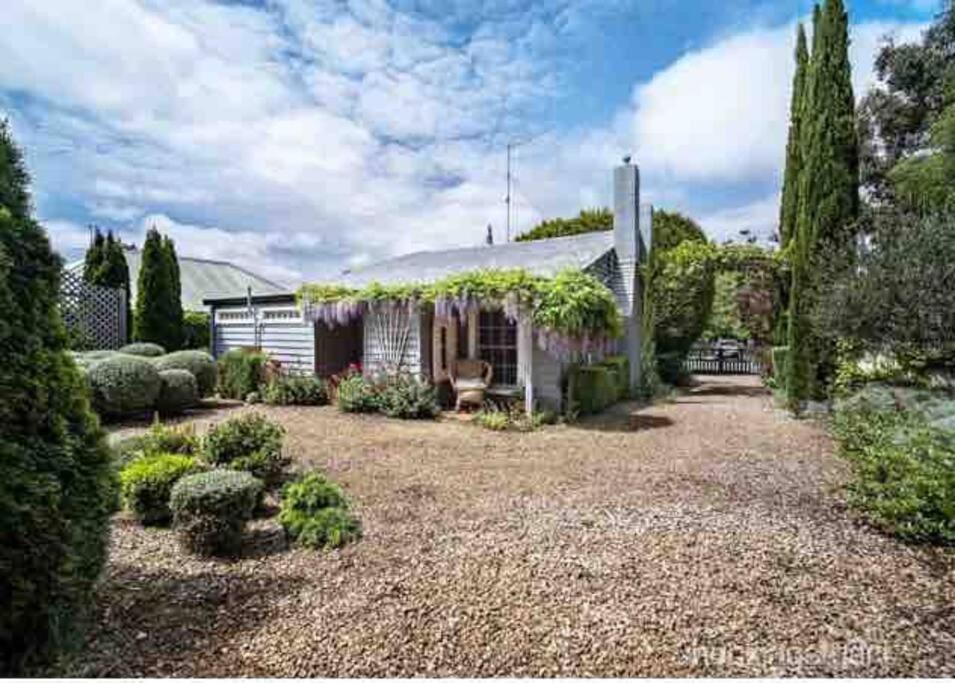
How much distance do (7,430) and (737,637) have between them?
3122mm

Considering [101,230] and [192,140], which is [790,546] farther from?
[101,230]

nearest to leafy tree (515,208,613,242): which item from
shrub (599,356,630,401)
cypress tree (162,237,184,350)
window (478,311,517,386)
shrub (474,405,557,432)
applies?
shrub (599,356,630,401)

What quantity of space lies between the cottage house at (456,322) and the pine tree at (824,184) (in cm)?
282

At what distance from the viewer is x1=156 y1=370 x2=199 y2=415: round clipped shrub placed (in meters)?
7.79

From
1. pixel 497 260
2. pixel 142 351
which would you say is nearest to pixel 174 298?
pixel 142 351

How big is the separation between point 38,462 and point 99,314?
11.8 m

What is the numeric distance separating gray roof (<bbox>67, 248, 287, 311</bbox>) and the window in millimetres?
15308

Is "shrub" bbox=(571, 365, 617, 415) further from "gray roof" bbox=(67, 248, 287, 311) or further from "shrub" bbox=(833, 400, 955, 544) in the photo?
"gray roof" bbox=(67, 248, 287, 311)

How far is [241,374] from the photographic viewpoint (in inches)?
386

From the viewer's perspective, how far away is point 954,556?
9.87 ft

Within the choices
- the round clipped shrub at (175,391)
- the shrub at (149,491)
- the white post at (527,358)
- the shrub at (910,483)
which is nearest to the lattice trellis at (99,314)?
the round clipped shrub at (175,391)

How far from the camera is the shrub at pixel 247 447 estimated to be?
4.09 meters

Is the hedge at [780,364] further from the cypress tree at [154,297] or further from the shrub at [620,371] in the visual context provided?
the cypress tree at [154,297]

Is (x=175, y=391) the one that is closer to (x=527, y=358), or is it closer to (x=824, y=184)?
(x=527, y=358)
